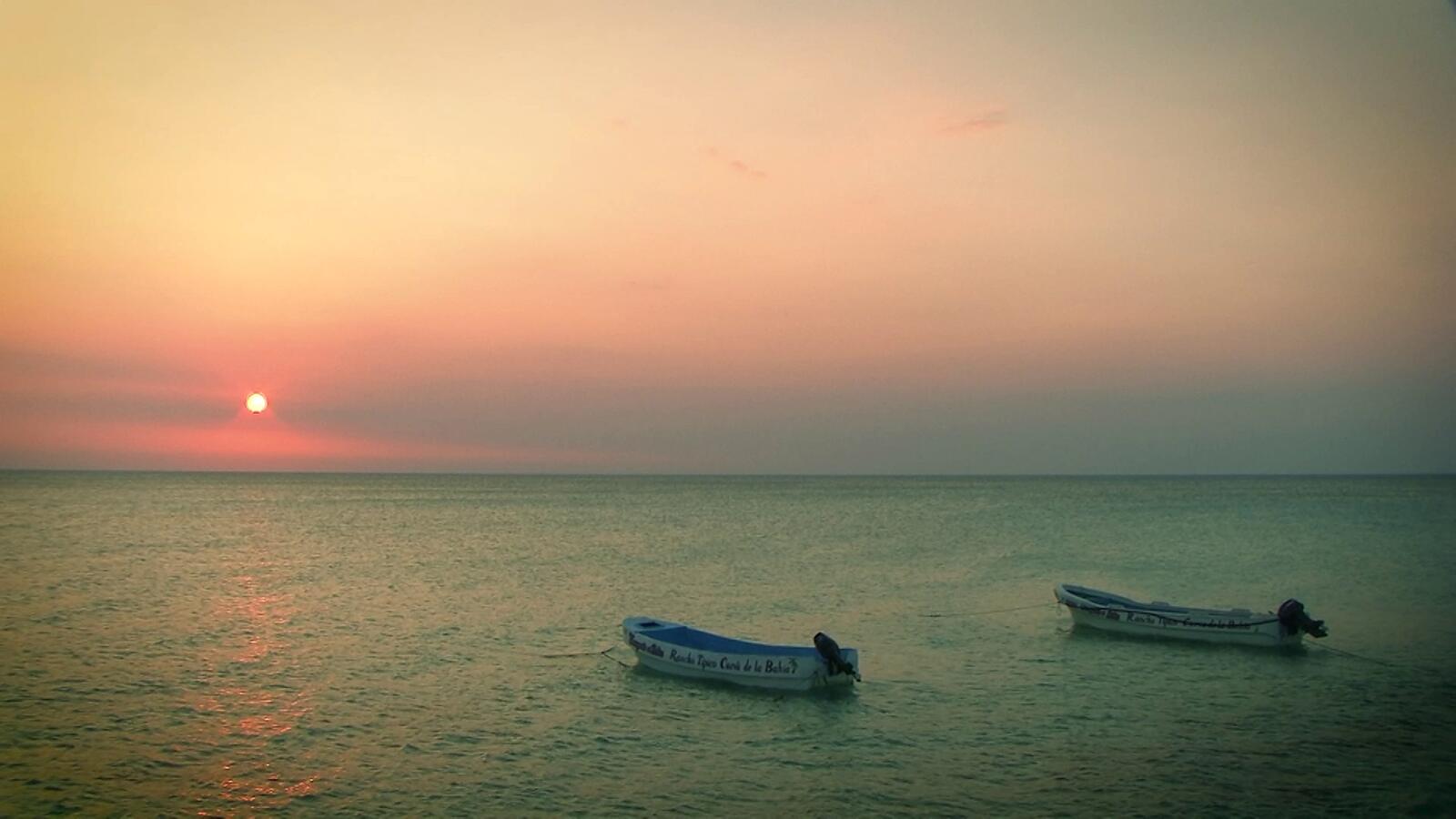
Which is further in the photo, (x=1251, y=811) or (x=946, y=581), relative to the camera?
(x=946, y=581)

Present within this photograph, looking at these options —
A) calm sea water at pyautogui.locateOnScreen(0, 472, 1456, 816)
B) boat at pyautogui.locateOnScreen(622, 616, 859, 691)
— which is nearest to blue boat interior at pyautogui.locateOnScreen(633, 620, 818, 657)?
boat at pyautogui.locateOnScreen(622, 616, 859, 691)

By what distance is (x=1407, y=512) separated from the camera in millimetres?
131750

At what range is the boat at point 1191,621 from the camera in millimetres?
34250

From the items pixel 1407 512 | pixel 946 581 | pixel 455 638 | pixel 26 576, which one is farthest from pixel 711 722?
pixel 1407 512

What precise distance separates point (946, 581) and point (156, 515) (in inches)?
4027

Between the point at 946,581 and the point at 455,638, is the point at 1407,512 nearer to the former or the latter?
the point at 946,581

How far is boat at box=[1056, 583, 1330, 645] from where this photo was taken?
34250 mm

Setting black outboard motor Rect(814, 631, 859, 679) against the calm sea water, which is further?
black outboard motor Rect(814, 631, 859, 679)

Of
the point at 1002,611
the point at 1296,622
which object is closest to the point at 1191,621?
the point at 1296,622

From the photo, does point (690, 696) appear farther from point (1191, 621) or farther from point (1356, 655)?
point (1356, 655)

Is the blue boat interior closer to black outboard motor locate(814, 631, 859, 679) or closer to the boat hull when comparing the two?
black outboard motor locate(814, 631, 859, 679)

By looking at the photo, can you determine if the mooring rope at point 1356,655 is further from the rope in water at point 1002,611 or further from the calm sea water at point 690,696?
the rope in water at point 1002,611

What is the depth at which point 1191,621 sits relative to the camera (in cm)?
3625

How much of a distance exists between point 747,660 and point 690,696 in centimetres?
192
